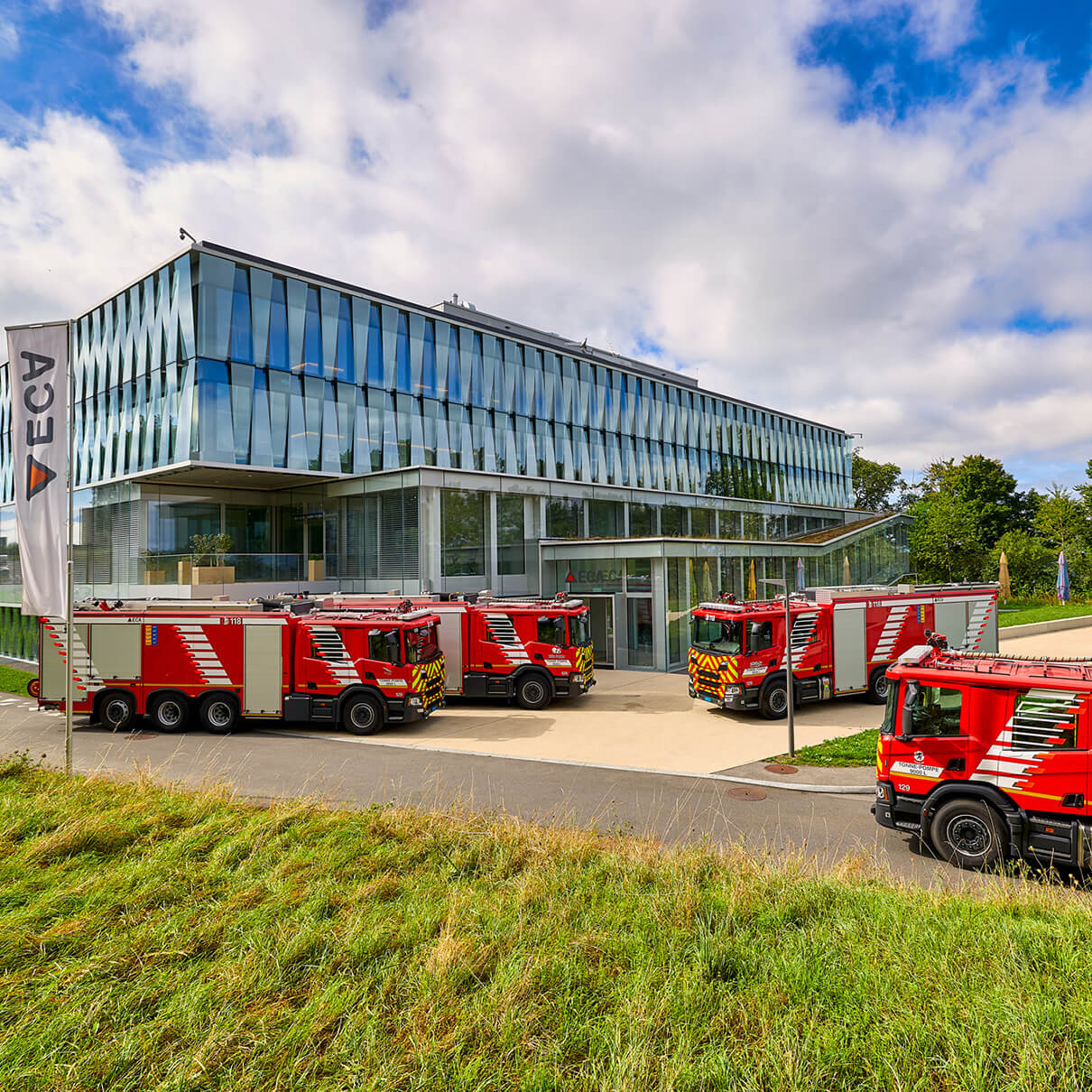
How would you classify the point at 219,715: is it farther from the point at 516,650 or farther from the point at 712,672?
the point at 712,672

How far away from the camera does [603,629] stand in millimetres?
24781

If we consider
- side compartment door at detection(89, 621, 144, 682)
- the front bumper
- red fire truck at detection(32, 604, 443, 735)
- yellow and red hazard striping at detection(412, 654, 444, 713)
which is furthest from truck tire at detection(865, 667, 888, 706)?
side compartment door at detection(89, 621, 144, 682)

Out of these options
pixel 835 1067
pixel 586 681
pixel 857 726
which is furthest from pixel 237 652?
pixel 835 1067

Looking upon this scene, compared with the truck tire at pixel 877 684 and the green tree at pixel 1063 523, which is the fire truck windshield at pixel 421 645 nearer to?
the truck tire at pixel 877 684

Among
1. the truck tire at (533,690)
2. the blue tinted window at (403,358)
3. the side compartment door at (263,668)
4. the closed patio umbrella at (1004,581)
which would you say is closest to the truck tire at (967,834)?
the truck tire at (533,690)

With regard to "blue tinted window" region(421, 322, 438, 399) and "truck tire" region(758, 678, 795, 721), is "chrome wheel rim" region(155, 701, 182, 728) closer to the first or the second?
"truck tire" region(758, 678, 795, 721)

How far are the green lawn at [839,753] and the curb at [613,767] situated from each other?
1.25 meters

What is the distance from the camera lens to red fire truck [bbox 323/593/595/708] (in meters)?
18.1

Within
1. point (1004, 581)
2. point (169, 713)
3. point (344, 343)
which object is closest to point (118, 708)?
point (169, 713)

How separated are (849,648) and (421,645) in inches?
401

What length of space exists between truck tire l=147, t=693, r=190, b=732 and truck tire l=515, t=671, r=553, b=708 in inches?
305

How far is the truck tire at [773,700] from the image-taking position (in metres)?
15.9

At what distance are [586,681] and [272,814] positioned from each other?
11265 mm

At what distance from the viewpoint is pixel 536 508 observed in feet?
91.7
